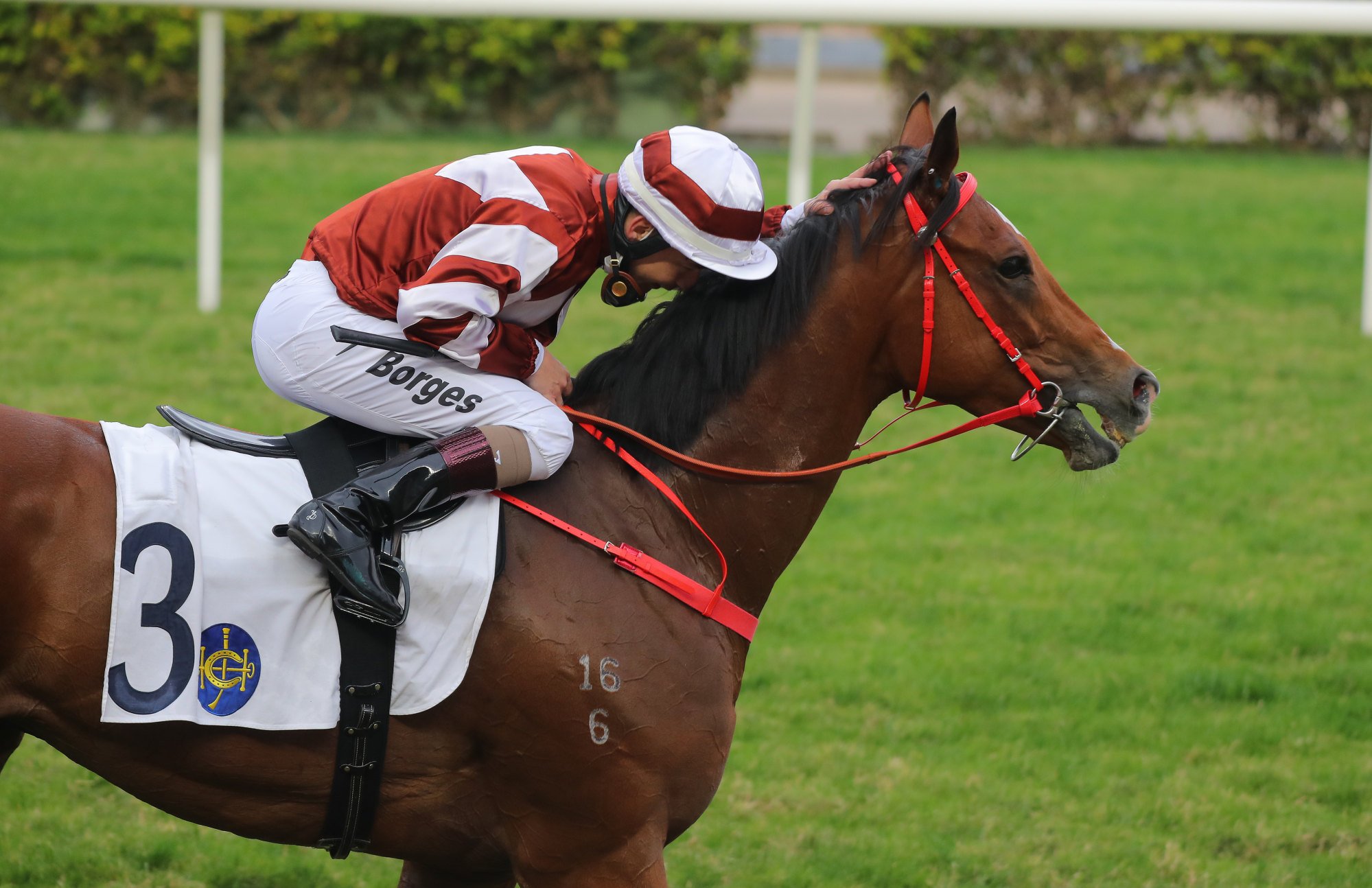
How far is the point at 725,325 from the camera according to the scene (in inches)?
116

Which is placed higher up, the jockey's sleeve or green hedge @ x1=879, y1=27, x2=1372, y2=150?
green hedge @ x1=879, y1=27, x2=1372, y2=150

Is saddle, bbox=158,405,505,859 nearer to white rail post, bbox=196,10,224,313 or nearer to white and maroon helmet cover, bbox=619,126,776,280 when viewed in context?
white and maroon helmet cover, bbox=619,126,776,280

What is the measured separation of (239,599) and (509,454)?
56 cm

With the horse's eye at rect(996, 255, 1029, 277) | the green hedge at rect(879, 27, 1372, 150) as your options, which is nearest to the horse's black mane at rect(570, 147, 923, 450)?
the horse's eye at rect(996, 255, 1029, 277)

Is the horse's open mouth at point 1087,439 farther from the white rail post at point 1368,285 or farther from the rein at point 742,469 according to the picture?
the white rail post at point 1368,285

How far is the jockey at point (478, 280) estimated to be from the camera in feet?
8.93

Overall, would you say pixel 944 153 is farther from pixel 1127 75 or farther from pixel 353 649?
pixel 1127 75

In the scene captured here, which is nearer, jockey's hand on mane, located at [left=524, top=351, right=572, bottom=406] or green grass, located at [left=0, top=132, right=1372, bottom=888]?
jockey's hand on mane, located at [left=524, top=351, right=572, bottom=406]

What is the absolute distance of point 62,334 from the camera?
8469 millimetres

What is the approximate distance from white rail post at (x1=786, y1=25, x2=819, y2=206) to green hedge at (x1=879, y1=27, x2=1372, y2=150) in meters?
6.47

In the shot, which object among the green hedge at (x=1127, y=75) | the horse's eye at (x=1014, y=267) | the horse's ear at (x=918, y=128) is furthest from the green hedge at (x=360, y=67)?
the horse's eye at (x=1014, y=267)

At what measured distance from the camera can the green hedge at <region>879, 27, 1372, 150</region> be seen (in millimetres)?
14789

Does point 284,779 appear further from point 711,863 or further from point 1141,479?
point 1141,479

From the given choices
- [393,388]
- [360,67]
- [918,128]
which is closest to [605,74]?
[360,67]
